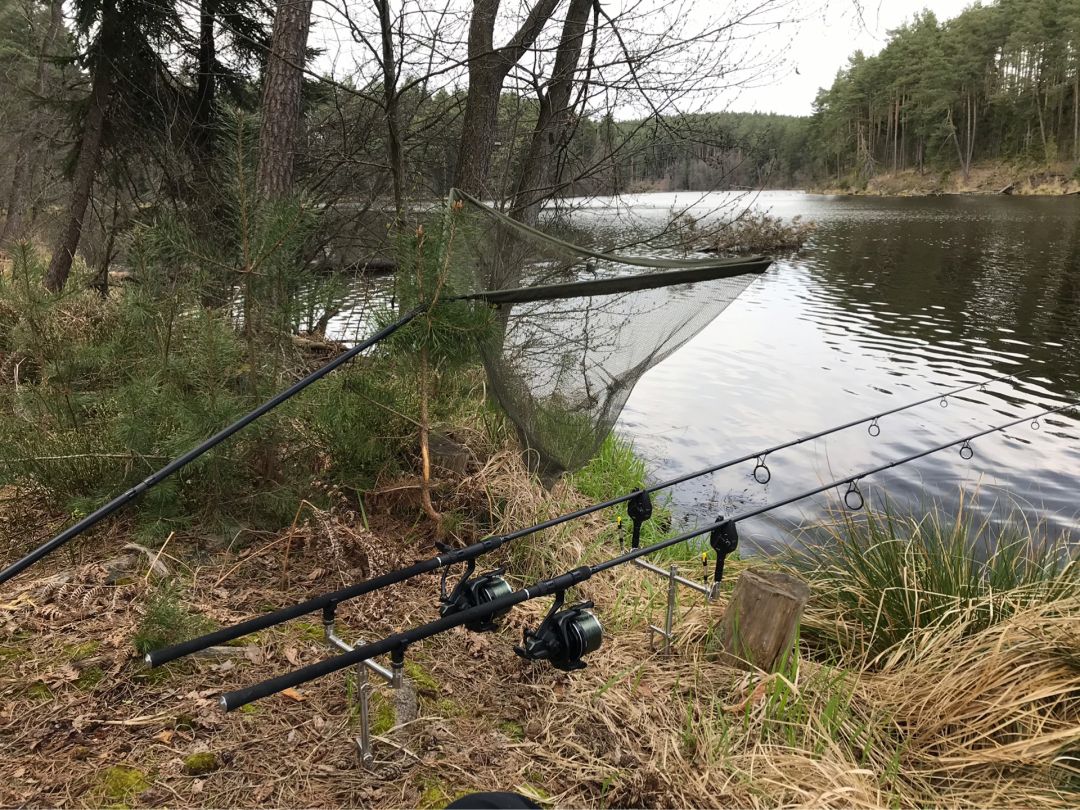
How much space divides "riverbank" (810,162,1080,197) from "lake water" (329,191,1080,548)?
36002mm

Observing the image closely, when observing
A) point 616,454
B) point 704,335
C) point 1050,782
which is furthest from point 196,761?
point 704,335

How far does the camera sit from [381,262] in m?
7.45

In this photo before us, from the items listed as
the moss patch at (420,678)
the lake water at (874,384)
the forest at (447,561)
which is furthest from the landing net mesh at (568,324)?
the lake water at (874,384)

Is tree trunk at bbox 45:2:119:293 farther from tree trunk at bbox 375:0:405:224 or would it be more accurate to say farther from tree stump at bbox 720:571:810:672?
tree stump at bbox 720:571:810:672

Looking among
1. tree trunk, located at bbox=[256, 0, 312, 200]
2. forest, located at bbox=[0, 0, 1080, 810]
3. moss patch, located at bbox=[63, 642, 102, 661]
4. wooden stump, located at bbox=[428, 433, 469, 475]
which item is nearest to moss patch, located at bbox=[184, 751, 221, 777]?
forest, located at bbox=[0, 0, 1080, 810]

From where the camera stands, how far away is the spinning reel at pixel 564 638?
2.13 m

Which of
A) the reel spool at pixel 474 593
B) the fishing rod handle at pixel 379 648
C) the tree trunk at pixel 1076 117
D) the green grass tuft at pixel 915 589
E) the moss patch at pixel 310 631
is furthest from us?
the tree trunk at pixel 1076 117

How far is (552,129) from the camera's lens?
6113 millimetres

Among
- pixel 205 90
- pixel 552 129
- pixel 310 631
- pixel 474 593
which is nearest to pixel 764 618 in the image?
pixel 474 593

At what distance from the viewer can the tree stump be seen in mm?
2828

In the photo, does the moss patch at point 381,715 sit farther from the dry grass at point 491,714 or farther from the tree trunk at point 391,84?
the tree trunk at point 391,84

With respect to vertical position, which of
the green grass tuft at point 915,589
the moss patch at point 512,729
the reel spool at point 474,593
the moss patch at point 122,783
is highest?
the reel spool at point 474,593

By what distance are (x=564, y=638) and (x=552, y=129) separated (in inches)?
194

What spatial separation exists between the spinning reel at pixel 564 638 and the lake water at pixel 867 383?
2078mm
